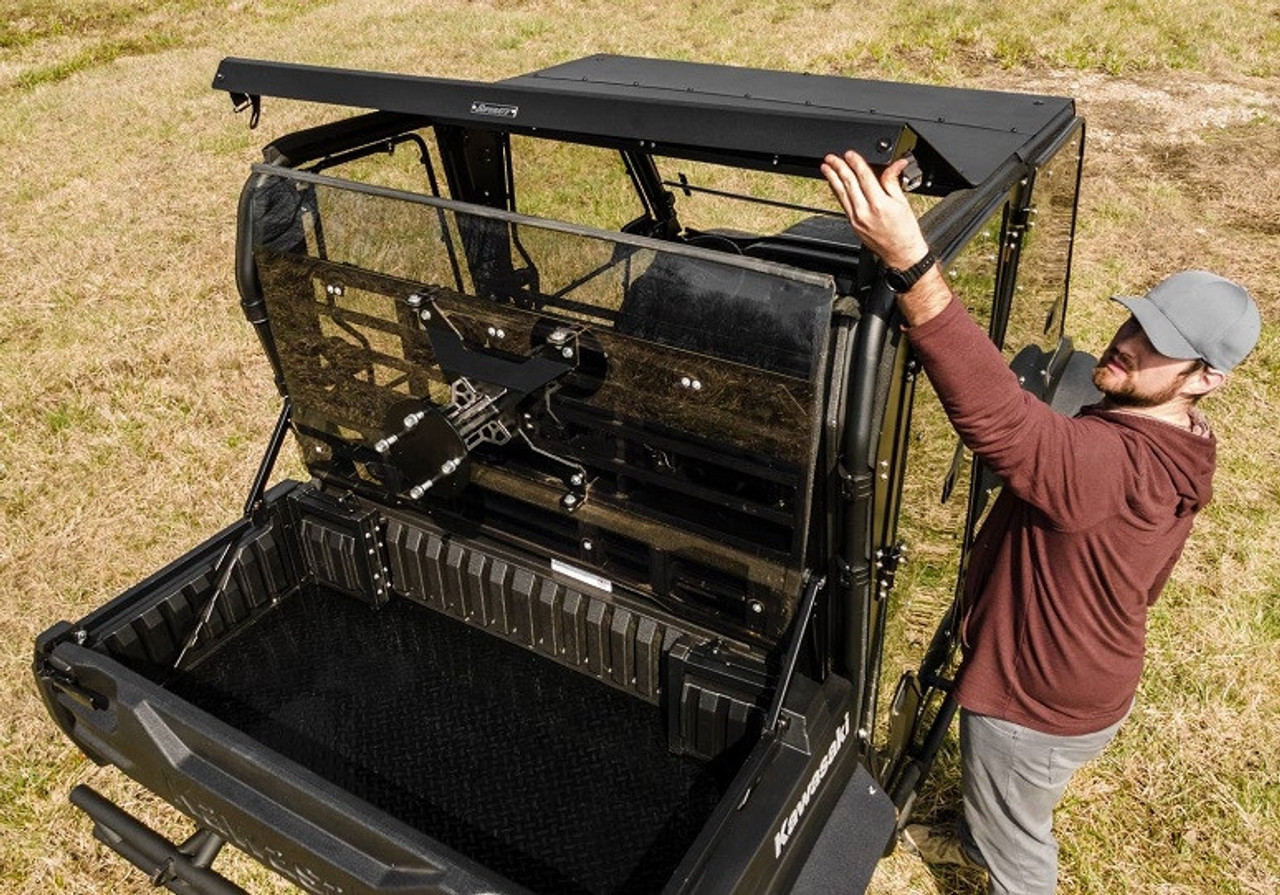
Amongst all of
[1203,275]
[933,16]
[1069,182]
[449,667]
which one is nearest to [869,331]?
[1203,275]

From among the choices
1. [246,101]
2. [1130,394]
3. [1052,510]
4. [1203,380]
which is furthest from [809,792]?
[246,101]

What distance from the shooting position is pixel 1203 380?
210cm

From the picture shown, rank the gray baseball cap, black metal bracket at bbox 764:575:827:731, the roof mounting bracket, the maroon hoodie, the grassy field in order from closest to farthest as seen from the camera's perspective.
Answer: the maroon hoodie < the gray baseball cap < black metal bracket at bbox 764:575:827:731 < the roof mounting bracket < the grassy field

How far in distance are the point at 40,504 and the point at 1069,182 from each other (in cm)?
502

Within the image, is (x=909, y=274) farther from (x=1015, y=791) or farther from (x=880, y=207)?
(x=1015, y=791)

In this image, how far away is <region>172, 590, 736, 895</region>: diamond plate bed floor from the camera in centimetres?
249

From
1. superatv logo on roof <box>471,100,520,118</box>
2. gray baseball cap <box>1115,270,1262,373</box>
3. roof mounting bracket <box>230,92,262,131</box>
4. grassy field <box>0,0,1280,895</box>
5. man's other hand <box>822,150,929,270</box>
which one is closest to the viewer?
man's other hand <box>822,150,929,270</box>

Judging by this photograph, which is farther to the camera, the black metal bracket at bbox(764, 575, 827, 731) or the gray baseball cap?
the black metal bracket at bbox(764, 575, 827, 731)

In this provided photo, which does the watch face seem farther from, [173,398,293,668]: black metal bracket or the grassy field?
the grassy field

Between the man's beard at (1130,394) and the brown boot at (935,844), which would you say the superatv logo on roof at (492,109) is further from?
the brown boot at (935,844)

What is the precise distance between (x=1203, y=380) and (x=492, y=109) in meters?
1.79

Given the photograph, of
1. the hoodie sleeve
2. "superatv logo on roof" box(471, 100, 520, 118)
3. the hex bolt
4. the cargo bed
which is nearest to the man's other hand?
the hoodie sleeve

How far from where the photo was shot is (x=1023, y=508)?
2.32 metres

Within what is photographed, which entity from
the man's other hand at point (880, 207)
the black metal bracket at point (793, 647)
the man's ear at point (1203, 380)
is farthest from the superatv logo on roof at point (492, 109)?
the man's ear at point (1203, 380)
